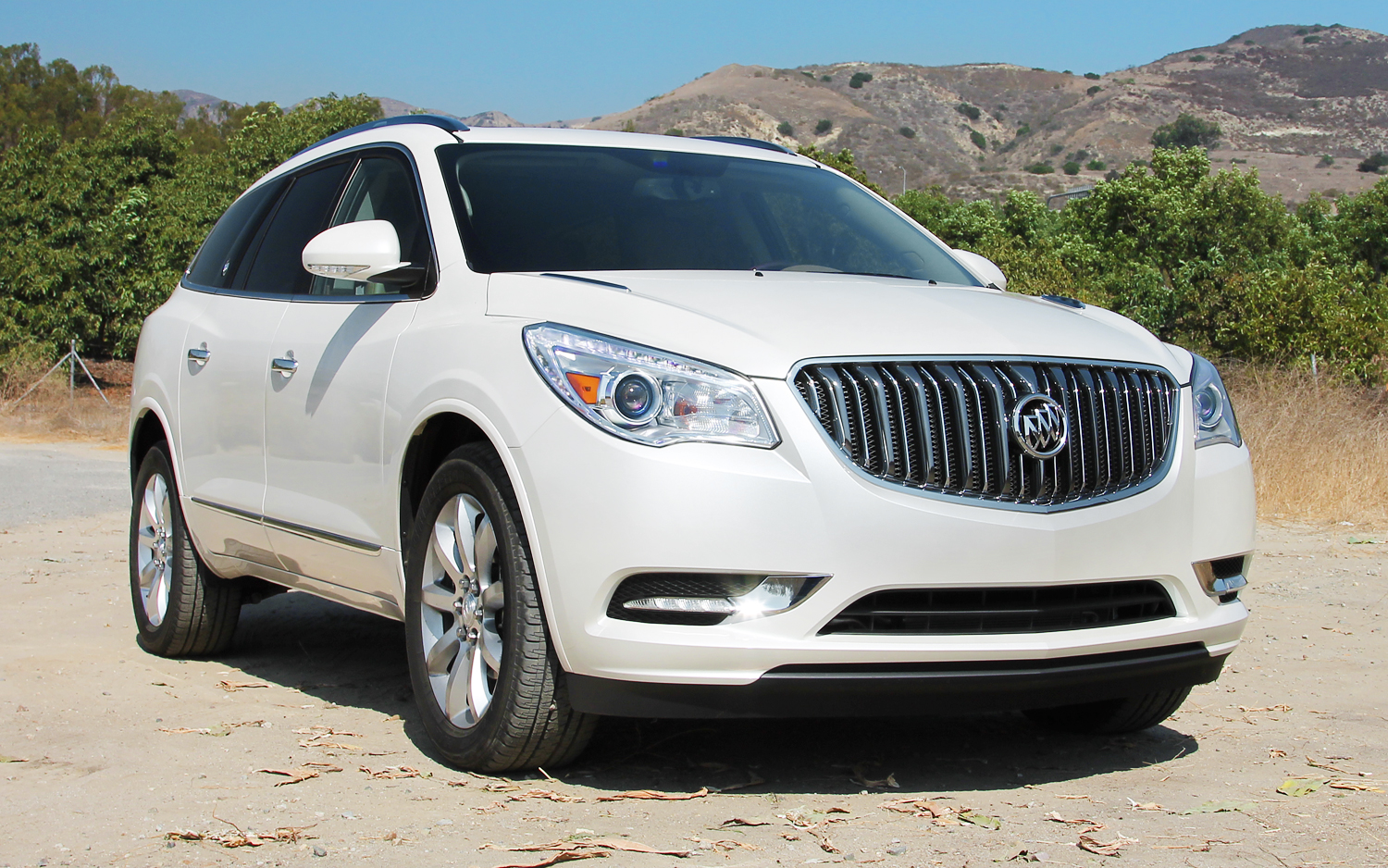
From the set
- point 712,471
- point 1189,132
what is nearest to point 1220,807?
point 712,471

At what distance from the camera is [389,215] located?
473 centimetres

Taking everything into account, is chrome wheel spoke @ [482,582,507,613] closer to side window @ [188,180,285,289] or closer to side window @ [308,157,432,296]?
side window @ [308,157,432,296]

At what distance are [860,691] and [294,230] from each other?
299cm

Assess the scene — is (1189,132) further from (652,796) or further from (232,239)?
(652,796)

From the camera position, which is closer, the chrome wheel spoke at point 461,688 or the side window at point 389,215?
the chrome wheel spoke at point 461,688

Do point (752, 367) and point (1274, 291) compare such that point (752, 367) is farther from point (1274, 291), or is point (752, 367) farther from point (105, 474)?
point (1274, 291)

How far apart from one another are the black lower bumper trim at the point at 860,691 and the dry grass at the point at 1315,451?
7816mm

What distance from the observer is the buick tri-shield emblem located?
3434 millimetres

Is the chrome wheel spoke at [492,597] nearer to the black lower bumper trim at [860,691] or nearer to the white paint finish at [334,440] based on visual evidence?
the black lower bumper trim at [860,691]

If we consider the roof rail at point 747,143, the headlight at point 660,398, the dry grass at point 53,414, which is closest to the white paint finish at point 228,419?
the roof rail at point 747,143

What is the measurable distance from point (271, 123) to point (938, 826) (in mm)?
47667

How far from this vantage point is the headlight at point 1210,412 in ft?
12.8

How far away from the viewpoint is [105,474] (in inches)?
608

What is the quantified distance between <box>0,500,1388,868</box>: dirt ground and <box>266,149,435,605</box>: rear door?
58 centimetres
